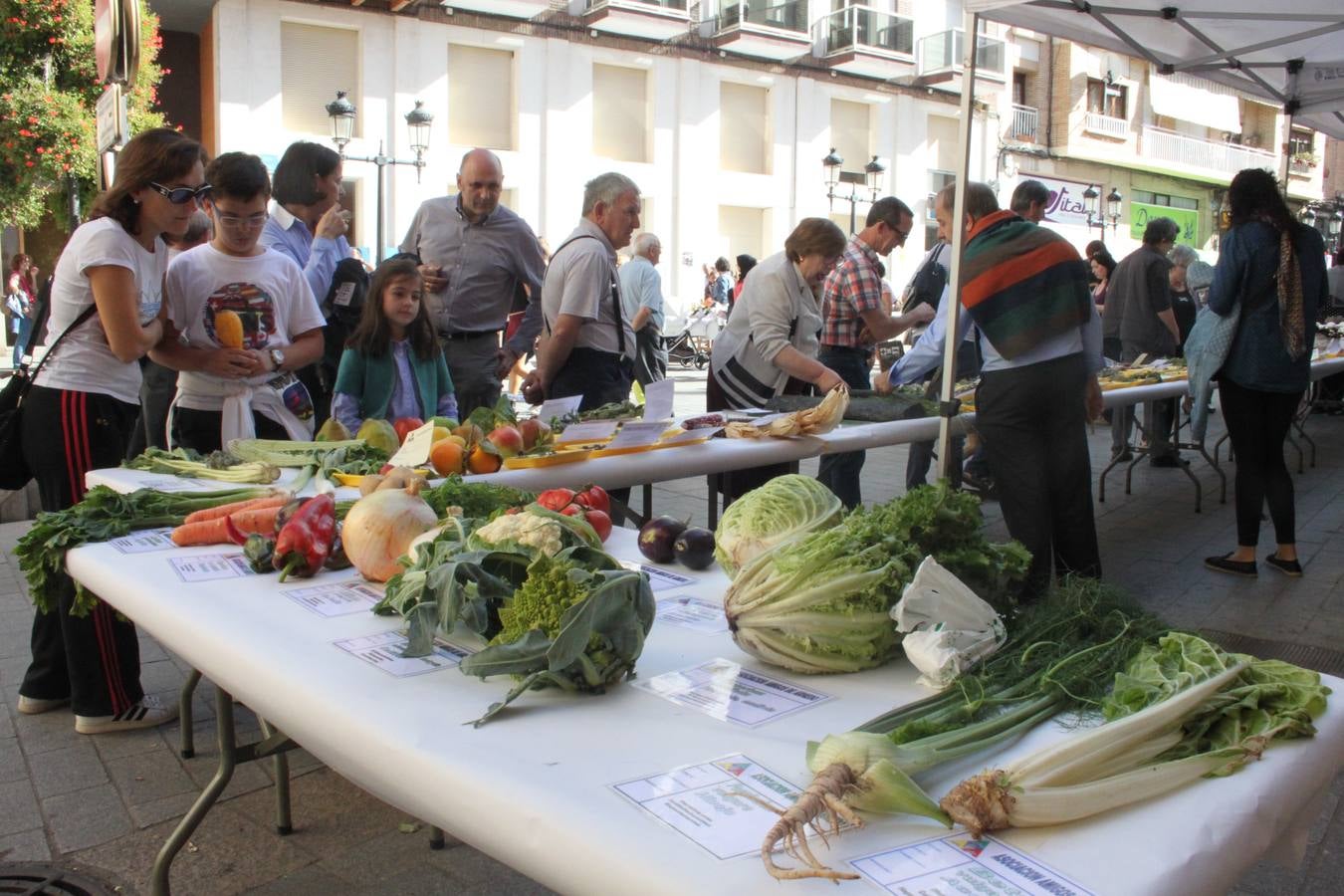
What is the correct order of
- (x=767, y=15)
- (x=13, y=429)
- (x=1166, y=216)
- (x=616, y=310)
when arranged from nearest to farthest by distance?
(x=13, y=429), (x=616, y=310), (x=767, y=15), (x=1166, y=216)

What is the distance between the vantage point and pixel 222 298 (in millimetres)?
3443

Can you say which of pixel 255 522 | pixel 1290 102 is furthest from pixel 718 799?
pixel 1290 102

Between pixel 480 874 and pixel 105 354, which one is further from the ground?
pixel 105 354

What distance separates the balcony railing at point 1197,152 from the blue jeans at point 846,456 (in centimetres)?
2744

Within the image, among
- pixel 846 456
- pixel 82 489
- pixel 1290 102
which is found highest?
pixel 1290 102

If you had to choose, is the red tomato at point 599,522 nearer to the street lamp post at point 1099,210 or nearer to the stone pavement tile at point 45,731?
the stone pavement tile at point 45,731

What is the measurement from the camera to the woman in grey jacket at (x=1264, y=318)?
4.62 m

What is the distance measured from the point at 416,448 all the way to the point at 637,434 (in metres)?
0.72

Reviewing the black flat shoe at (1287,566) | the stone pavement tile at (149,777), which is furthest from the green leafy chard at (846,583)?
the black flat shoe at (1287,566)

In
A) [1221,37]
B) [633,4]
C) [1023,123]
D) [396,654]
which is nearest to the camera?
[396,654]

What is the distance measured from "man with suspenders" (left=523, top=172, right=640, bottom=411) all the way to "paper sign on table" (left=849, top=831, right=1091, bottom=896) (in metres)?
3.52

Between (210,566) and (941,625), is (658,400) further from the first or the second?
(941,625)

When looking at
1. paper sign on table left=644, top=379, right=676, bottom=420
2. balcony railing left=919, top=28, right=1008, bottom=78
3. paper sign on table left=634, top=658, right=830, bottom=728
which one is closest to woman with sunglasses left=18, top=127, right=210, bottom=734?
paper sign on table left=644, top=379, right=676, bottom=420

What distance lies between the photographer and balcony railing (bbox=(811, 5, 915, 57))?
24828 millimetres
